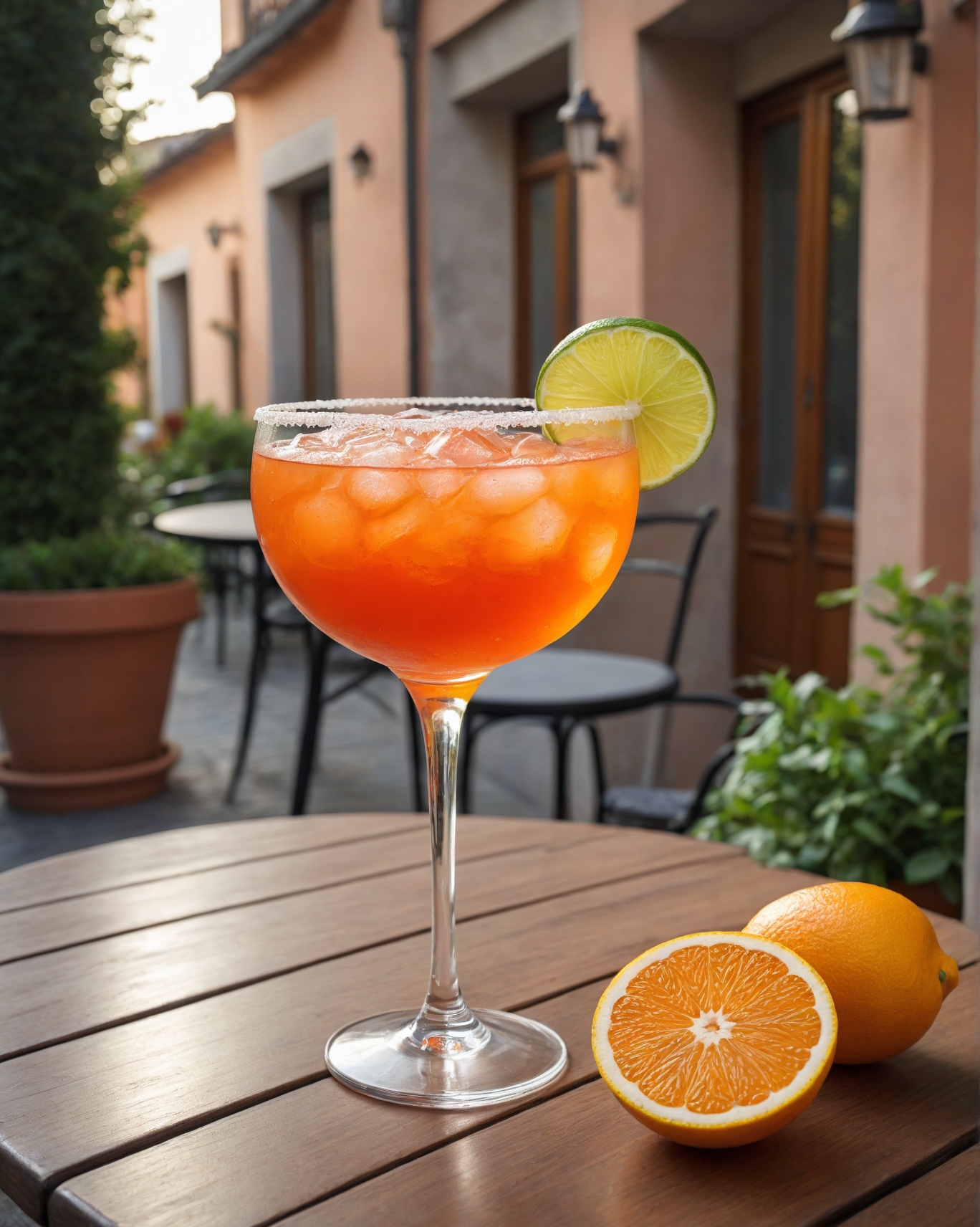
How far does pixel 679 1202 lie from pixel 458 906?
49cm

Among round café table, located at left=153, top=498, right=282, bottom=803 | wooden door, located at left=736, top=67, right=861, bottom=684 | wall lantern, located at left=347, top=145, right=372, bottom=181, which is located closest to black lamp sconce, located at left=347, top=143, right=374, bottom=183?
wall lantern, located at left=347, top=145, right=372, bottom=181

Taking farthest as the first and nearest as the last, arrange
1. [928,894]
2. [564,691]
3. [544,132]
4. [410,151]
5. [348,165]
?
[348,165], [410,151], [544,132], [564,691], [928,894]

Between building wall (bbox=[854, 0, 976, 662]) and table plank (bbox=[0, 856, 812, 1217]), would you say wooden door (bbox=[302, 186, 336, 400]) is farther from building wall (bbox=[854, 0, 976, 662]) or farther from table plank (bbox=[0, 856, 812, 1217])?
table plank (bbox=[0, 856, 812, 1217])

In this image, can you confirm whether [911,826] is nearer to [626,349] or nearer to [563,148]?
[626,349]

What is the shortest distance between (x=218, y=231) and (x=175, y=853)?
961 cm

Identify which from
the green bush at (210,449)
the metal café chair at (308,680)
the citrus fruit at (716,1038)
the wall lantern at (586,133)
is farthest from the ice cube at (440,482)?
the green bush at (210,449)

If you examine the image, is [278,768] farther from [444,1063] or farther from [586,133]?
[444,1063]

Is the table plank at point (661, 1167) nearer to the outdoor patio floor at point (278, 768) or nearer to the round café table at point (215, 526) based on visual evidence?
the round café table at point (215, 526)

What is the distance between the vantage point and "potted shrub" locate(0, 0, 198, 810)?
4383 millimetres

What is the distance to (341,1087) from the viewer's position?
0.85 meters

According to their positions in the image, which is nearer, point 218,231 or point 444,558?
point 444,558

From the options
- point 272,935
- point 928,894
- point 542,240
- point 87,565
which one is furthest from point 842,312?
point 272,935

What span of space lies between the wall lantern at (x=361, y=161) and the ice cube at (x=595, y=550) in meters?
6.38

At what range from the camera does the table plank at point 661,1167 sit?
2.32 feet
